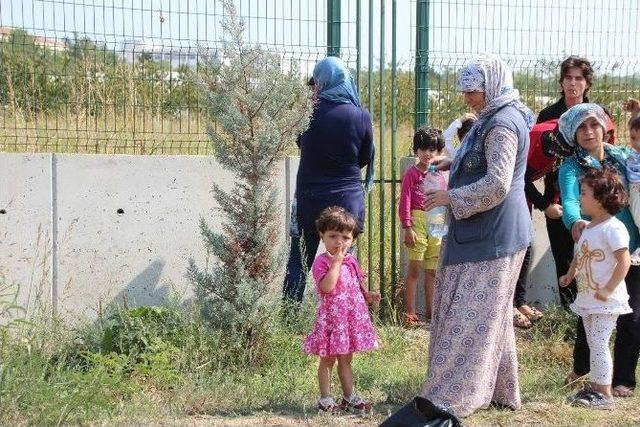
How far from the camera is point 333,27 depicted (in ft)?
28.0

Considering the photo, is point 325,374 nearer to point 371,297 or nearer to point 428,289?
point 371,297

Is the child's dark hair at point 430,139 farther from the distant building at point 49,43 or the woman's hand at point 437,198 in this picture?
the distant building at point 49,43

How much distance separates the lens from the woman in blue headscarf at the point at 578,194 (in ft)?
21.8

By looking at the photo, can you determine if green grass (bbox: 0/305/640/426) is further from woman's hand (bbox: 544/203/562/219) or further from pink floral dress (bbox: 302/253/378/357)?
woman's hand (bbox: 544/203/562/219)

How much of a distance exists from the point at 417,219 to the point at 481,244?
2.59 meters

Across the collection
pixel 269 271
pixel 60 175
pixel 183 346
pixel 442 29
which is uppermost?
pixel 442 29

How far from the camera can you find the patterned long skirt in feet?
19.6

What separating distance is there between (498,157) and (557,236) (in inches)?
101

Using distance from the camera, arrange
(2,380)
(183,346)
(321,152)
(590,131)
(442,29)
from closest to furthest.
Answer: (2,380) → (590,131) → (183,346) → (321,152) → (442,29)

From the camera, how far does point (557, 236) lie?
823cm

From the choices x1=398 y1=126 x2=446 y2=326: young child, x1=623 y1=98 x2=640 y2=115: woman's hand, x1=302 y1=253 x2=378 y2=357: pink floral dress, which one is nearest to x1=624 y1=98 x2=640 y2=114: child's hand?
x1=623 y1=98 x2=640 y2=115: woman's hand

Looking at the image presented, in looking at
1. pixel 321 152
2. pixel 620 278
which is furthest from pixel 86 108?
pixel 620 278

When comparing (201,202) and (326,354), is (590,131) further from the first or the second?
(201,202)

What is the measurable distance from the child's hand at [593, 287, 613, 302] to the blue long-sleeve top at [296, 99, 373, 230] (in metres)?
2.02
